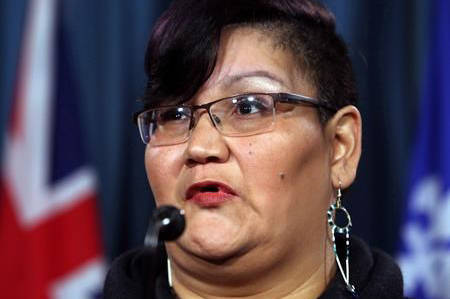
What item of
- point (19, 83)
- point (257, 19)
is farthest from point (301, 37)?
point (19, 83)

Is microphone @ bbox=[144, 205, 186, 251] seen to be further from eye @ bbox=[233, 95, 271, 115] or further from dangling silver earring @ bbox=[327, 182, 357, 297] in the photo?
dangling silver earring @ bbox=[327, 182, 357, 297]

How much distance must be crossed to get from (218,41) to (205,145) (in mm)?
191

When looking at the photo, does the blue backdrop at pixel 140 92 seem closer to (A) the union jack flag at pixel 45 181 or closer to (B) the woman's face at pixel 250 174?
(A) the union jack flag at pixel 45 181

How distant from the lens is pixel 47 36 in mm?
2320

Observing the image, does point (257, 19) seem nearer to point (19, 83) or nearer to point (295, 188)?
point (295, 188)

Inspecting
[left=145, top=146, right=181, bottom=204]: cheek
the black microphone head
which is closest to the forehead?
[left=145, top=146, right=181, bottom=204]: cheek

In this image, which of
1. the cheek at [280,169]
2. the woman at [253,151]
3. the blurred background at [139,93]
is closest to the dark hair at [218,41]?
the woman at [253,151]

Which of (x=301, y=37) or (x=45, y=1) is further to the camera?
(x=45, y=1)

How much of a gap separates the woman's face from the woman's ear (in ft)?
0.10

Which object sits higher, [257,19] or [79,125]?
[257,19]

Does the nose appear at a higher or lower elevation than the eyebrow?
lower

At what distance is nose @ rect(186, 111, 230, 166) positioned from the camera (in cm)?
125

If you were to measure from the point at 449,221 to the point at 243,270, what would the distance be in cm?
110

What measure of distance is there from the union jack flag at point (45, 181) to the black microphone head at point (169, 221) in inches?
52.7
